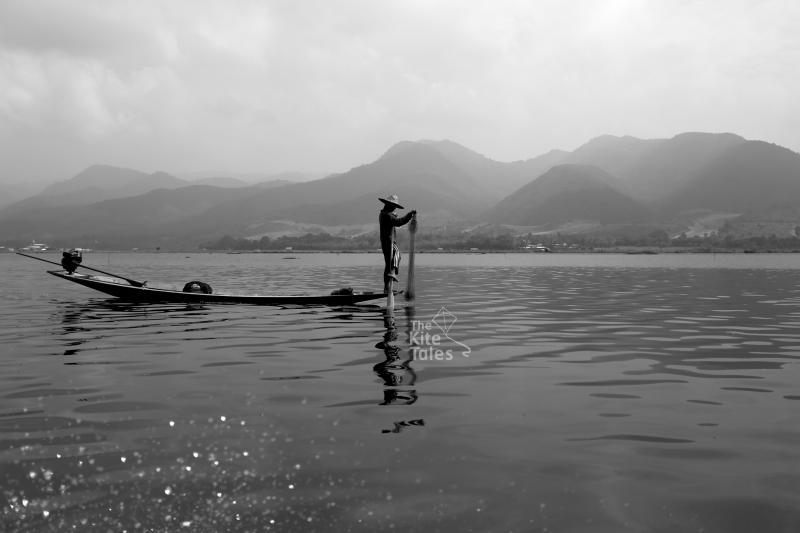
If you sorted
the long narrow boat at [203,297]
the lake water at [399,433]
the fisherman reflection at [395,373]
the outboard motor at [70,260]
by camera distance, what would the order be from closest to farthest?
the lake water at [399,433] → the fisherman reflection at [395,373] → the long narrow boat at [203,297] → the outboard motor at [70,260]

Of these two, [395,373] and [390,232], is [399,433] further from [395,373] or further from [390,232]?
[390,232]

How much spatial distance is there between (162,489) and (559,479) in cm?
432

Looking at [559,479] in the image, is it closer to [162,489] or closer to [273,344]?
[162,489]

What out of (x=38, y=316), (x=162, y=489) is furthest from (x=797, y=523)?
(x=38, y=316)

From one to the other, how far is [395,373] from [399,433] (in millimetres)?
4080

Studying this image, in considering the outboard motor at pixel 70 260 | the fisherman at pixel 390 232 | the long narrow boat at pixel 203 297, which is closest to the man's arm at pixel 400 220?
the fisherman at pixel 390 232

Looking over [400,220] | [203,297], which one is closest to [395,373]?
[400,220]

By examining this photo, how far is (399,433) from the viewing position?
8180 mm

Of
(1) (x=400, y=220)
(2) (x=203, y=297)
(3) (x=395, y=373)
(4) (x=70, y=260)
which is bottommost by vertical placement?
(3) (x=395, y=373)

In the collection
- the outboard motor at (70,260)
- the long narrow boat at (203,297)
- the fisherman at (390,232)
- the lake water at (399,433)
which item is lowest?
the lake water at (399,433)

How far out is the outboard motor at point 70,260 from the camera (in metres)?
28.4

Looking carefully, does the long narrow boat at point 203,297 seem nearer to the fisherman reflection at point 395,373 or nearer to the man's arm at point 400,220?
the man's arm at point 400,220

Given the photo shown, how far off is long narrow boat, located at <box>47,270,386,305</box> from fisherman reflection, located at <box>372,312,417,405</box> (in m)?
8.37

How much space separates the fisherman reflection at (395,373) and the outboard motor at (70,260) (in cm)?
1902
